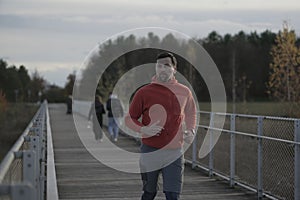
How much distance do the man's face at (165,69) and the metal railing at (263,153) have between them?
2481mm

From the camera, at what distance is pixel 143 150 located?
8203mm

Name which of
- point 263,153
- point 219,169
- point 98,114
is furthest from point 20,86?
point 263,153

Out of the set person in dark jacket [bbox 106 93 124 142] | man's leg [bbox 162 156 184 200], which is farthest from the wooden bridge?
person in dark jacket [bbox 106 93 124 142]

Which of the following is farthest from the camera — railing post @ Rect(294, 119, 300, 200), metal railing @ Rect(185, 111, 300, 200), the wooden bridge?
metal railing @ Rect(185, 111, 300, 200)

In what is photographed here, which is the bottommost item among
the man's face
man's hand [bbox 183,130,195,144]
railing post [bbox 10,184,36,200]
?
railing post [bbox 10,184,36,200]

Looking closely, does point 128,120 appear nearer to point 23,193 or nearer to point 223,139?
point 23,193

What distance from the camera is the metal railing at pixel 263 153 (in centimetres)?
1033

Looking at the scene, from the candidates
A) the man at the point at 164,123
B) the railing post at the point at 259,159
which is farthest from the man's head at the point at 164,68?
the railing post at the point at 259,159

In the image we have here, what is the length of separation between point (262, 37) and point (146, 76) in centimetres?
7469

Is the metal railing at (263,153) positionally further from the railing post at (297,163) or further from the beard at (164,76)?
the beard at (164,76)

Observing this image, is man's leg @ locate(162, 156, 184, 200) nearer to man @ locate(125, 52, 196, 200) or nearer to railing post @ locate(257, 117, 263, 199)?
man @ locate(125, 52, 196, 200)

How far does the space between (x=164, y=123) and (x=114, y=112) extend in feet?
57.8

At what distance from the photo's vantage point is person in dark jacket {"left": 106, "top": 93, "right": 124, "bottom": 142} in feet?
82.8

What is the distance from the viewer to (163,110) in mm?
8008
